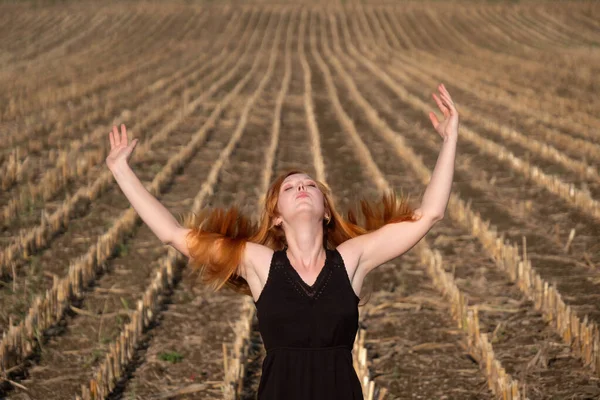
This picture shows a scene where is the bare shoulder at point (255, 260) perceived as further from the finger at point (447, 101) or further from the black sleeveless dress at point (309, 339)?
the finger at point (447, 101)

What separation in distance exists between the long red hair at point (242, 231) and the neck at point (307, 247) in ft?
0.63

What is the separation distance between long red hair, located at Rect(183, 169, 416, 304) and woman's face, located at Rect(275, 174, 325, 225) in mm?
91

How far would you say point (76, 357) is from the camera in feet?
21.5

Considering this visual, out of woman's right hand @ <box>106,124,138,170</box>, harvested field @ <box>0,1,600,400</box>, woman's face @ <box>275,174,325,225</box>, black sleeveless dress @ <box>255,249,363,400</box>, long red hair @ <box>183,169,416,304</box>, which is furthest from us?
harvested field @ <box>0,1,600,400</box>

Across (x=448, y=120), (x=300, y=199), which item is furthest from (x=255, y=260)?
(x=448, y=120)

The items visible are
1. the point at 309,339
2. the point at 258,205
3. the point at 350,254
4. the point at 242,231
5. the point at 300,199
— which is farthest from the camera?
the point at 258,205

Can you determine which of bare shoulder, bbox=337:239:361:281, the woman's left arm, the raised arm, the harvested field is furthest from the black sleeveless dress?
the harvested field

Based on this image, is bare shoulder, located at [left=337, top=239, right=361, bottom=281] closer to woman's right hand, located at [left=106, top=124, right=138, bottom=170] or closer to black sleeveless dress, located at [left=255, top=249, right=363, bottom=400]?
black sleeveless dress, located at [left=255, top=249, right=363, bottom=400]

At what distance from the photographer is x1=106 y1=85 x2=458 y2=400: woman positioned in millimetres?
3160

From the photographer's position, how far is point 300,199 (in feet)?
10.8

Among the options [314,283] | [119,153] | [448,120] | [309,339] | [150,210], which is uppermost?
[448,120]

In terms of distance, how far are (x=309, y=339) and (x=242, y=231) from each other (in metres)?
0.58

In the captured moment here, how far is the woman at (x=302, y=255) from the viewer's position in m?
3.16

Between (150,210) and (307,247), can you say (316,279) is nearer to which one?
(307,247)
